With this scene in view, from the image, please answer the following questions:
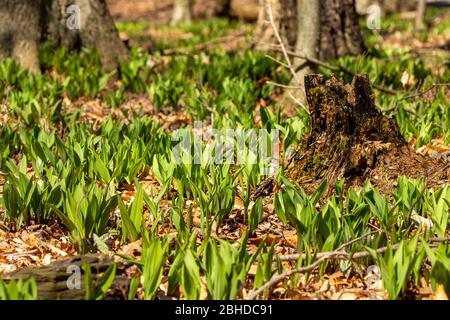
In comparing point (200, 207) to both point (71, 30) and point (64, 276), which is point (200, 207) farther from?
point (71, 30)

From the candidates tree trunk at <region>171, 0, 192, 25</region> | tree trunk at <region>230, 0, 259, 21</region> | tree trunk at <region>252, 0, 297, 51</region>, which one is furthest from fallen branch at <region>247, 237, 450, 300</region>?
tree trunk at <region>230, 0, 259, 21</region>

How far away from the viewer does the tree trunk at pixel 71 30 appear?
21.9 feet

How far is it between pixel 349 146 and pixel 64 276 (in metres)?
1.79

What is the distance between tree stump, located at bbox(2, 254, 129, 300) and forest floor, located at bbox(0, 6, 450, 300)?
4.6 inches

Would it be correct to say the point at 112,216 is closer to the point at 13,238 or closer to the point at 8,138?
the point at 13,238

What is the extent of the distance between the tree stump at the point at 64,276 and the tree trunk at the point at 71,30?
14.7 feet

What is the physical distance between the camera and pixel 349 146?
12.2 feet

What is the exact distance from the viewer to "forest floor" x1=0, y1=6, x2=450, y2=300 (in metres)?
2.49

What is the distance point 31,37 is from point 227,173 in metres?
3.87

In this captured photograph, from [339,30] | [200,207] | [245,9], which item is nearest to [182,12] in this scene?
[245,9]

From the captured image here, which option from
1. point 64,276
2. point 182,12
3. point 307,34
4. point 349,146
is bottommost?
point 64,276

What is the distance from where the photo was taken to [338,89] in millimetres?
3693

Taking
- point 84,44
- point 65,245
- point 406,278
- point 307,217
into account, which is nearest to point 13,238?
point 65,245

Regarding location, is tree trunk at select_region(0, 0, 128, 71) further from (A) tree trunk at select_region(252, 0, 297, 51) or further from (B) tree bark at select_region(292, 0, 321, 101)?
(B) tree bark at select_region(292, 0, 321, 101)
